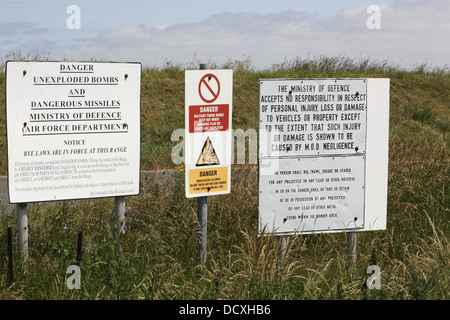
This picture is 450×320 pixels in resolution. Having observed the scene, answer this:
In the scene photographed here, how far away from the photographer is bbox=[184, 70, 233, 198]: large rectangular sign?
5.11 meters

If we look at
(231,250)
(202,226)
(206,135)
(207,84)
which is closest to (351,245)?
(231,250)

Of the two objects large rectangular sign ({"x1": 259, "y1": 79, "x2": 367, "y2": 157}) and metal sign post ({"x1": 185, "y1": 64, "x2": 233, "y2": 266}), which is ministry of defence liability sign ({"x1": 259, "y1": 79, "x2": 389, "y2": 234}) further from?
metal sign post ({"x1": 185, "y1": 64, "x2": 233, "y2": 266})

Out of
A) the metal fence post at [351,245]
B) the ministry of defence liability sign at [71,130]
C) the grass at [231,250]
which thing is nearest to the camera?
the grass at [231,250]

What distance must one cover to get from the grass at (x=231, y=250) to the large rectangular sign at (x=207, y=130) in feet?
1.77

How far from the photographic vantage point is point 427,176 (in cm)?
796

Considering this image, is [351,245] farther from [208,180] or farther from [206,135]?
[206,135]

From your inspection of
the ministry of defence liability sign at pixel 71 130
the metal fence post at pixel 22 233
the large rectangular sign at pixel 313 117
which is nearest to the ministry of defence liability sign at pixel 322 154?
the large rectangular sign at pixel 313 117

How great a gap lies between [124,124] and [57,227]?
1.32m

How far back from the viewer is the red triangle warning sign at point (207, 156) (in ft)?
17.0

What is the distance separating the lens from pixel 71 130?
5.21 metres

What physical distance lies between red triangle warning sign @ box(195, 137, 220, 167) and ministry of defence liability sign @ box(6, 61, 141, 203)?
29.1 inches

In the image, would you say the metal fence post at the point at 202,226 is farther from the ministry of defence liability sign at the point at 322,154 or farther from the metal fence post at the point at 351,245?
the metal fence post at the point at 351,245

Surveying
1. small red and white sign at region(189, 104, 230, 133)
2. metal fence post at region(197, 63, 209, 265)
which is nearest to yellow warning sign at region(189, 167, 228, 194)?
metal fence post at region(197, 63, 209, 265)

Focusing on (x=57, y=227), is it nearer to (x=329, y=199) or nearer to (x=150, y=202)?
(x=150, y=202)
